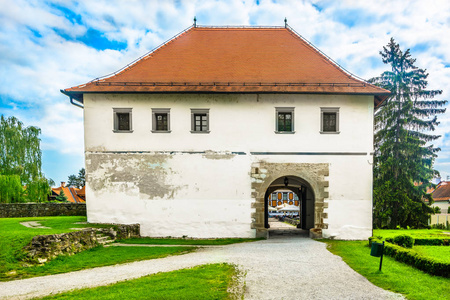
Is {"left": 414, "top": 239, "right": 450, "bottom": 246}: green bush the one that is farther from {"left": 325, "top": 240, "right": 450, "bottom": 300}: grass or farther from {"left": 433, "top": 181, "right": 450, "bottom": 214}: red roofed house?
{"left": 433, "top": 181, "right": 450, "bottom": 214}: red roofed house

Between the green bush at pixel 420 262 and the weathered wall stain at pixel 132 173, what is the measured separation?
9967mm

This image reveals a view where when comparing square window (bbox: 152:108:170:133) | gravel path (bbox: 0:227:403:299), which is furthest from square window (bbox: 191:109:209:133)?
gravel path (bbox: 0:227:403:299)

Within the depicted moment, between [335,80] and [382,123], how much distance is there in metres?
11.6

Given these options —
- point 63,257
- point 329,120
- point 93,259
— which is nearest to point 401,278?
point 93,259

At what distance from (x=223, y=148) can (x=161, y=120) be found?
3.62 m

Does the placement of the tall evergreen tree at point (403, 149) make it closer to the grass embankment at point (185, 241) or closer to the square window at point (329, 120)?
the square window at point (329, 120)

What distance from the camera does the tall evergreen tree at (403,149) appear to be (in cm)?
2250

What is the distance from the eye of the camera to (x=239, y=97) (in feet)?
50.6

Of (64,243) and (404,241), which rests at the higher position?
(64,243)

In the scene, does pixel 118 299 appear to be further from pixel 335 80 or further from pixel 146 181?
pixel 335 80

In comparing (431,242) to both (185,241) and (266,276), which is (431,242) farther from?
(185,241)

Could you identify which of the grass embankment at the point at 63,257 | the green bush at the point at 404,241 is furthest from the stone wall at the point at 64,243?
the green bush at the point at 404,241

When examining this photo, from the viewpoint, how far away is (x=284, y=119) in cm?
1552

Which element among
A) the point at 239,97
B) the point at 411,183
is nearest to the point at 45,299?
the point at 239,97
